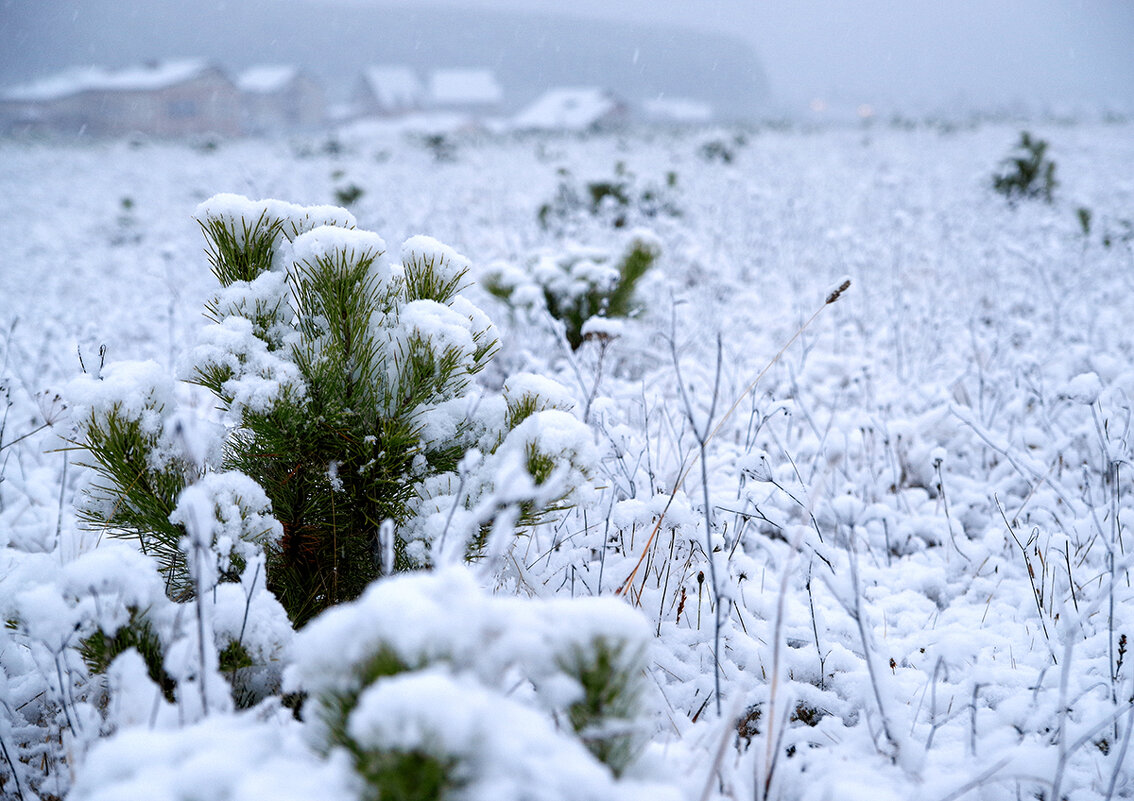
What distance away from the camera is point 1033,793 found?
4.59 ft

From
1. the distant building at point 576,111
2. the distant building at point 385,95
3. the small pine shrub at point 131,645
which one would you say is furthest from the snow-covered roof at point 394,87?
the small pine shrub at point 131,645

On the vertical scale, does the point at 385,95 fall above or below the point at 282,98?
above

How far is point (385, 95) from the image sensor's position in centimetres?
5050

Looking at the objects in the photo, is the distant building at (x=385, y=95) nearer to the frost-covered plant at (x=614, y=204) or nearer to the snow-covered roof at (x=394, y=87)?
the snow-covered roof at (x=394, y=87)

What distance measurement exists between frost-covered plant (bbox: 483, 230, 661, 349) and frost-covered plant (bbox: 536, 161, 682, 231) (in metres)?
3.47

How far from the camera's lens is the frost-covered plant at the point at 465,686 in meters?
0.69

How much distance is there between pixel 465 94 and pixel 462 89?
0.84 meters

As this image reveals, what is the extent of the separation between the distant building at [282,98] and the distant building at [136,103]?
358cm

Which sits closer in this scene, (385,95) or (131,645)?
(131,645)

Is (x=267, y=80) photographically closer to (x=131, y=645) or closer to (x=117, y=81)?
(x=117, y=81)

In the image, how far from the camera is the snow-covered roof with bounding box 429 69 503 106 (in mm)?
56188

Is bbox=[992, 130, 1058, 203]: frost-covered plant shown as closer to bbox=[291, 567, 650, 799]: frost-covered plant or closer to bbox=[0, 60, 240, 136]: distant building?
bbox=[291, 567, 650, 799]: frost-covered plant

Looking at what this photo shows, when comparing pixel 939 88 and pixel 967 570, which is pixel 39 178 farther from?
pixel 939 88

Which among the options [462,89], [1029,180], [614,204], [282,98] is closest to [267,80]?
[282,98]
